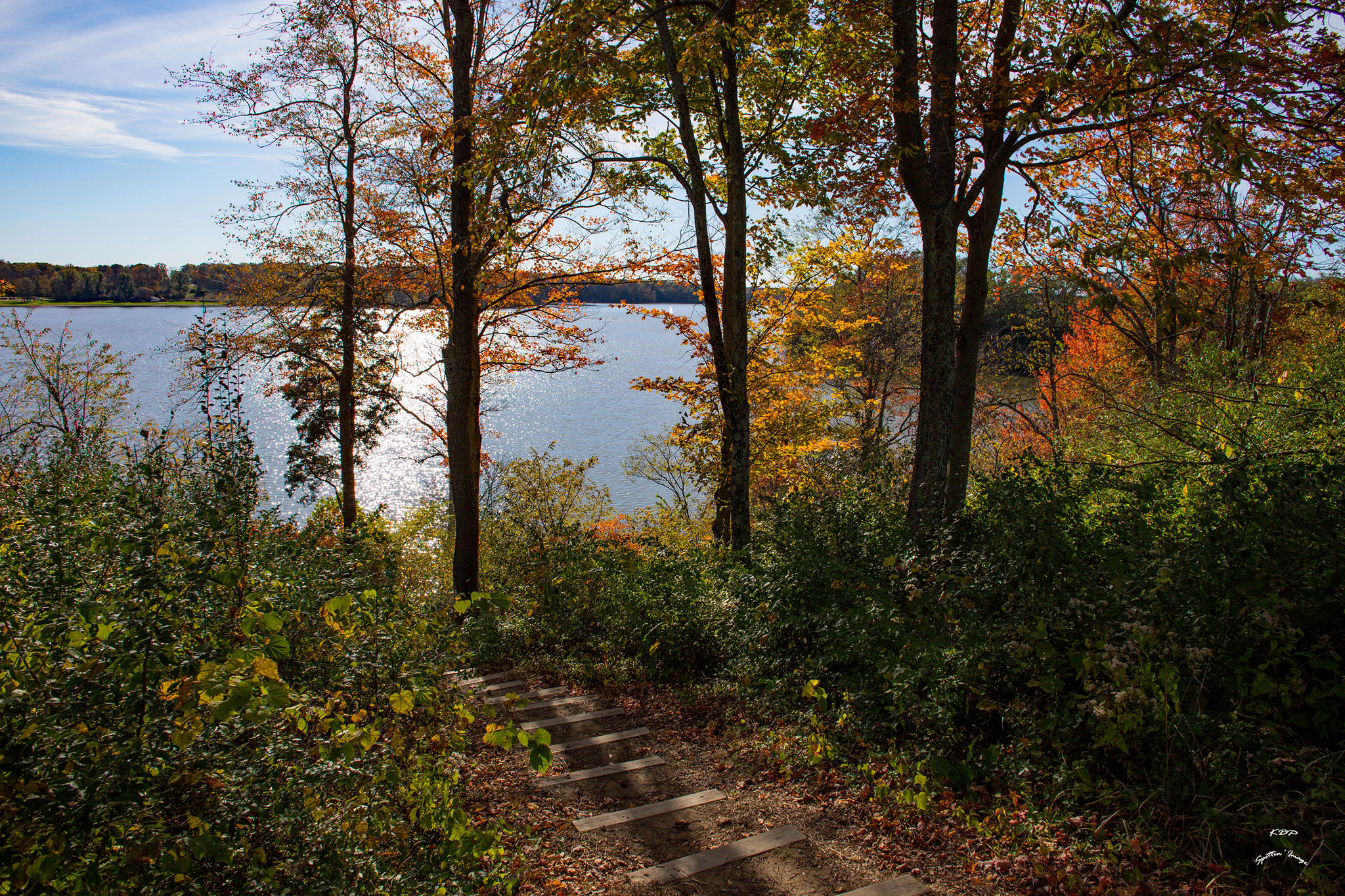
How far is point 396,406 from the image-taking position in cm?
2006

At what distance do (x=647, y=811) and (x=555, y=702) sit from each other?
2306mm

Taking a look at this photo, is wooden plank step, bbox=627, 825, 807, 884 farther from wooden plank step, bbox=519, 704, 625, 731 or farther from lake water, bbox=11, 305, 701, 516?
lake water, bbox=11, 305, 701, 516

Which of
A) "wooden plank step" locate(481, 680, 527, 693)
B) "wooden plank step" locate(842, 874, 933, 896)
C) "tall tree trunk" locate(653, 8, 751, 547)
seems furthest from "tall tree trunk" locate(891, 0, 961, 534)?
"wooden plank step" locate(481, 680, 527, 693)

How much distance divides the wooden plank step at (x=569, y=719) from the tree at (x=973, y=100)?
300 cm

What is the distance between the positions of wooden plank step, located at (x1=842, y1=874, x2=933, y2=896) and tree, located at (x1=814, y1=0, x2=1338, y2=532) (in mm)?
3459

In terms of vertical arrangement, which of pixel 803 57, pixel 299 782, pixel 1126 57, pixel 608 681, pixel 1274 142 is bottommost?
pixel 608 681

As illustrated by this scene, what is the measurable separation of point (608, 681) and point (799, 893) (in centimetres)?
357

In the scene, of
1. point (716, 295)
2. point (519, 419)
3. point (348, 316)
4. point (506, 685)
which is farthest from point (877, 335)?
point (519, 419)

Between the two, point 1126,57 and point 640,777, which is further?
point 1126,57

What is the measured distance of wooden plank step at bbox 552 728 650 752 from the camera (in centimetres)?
492

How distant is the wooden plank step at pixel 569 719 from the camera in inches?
210

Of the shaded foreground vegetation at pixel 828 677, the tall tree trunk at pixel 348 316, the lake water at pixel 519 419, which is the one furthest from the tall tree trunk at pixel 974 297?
the tall tree trunk at pixel 348 316

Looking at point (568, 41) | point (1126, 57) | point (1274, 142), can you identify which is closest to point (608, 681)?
point (568, 41)

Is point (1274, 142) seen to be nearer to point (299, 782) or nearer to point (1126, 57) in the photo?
point (1126, 57)
